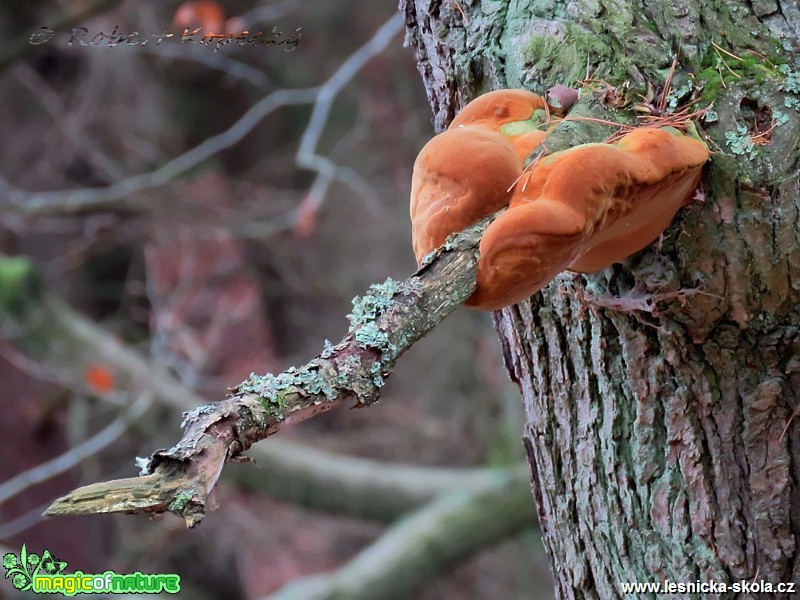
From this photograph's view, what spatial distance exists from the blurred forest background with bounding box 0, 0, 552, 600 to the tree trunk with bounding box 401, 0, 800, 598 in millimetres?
1910

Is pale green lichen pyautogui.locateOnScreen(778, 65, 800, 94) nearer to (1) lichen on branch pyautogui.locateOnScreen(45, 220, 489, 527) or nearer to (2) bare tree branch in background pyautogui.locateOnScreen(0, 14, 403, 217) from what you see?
(1) lichen on branch pyautogui.locateOnScreen(45, 220, 489, 527)

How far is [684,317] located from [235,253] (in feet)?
11.7

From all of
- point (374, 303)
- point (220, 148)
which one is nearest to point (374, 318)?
point (374, 303)

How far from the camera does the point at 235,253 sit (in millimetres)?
4164

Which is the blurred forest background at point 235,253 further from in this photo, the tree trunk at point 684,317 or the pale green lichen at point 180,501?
the pale green lichen at point 180,501

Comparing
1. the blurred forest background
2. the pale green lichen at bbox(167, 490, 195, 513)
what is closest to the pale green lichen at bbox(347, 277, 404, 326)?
the pale green lichen at bbox(167, 490, 195, 513)

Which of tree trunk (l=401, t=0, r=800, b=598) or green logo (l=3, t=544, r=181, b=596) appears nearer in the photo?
tree trunk (l=401, t=0, r=800, b=598)

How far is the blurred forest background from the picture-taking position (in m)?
3.16

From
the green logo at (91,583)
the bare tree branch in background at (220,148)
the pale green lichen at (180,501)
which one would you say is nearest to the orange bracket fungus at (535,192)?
the pale green lichen at (180,501)

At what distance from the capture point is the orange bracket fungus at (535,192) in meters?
0.64

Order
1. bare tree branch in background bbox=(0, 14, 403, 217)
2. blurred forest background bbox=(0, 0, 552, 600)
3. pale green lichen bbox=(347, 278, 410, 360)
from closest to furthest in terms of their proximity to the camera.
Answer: pale green lichen bbox=(347, 278, 410, 360) → bare tree branch in background bbox=(0, 14, 403, 217) → blurred forest background bbox=(0, 0, 552, 600)

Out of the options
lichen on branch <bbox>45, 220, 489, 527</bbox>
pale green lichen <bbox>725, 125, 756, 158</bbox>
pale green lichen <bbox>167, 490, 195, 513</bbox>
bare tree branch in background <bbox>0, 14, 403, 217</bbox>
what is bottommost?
pale green lichen <bbox>167, 490, 195, 513</bbox>

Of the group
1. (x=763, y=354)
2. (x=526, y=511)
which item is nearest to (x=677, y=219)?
(x=763, y=354)

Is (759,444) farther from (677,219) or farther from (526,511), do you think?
(526,511)
